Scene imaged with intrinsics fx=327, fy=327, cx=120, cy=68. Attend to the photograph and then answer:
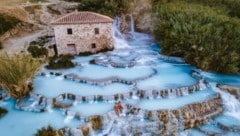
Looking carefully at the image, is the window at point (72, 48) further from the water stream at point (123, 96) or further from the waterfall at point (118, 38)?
the waterfall at point (118, 38)

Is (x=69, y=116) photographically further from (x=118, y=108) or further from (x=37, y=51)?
(x=37, y=51)

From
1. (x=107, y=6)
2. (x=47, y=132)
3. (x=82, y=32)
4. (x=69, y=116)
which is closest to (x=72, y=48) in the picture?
(x=82, y=32)

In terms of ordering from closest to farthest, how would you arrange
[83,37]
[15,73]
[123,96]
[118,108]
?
[118,108] < [15,73] < [123,96] < [83,37]

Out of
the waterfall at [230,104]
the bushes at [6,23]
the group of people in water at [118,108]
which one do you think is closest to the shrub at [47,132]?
the group of people in water at [118,108]

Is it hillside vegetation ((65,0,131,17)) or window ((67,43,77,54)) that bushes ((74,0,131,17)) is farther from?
window ((67,43,77,54))

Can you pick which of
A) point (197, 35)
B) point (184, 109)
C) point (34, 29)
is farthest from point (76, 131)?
point (34, 29)

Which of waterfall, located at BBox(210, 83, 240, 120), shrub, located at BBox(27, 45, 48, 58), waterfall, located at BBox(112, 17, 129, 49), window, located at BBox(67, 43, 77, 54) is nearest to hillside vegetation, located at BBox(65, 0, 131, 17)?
waterfall, located at BBox(112, 17, 129, 49)
